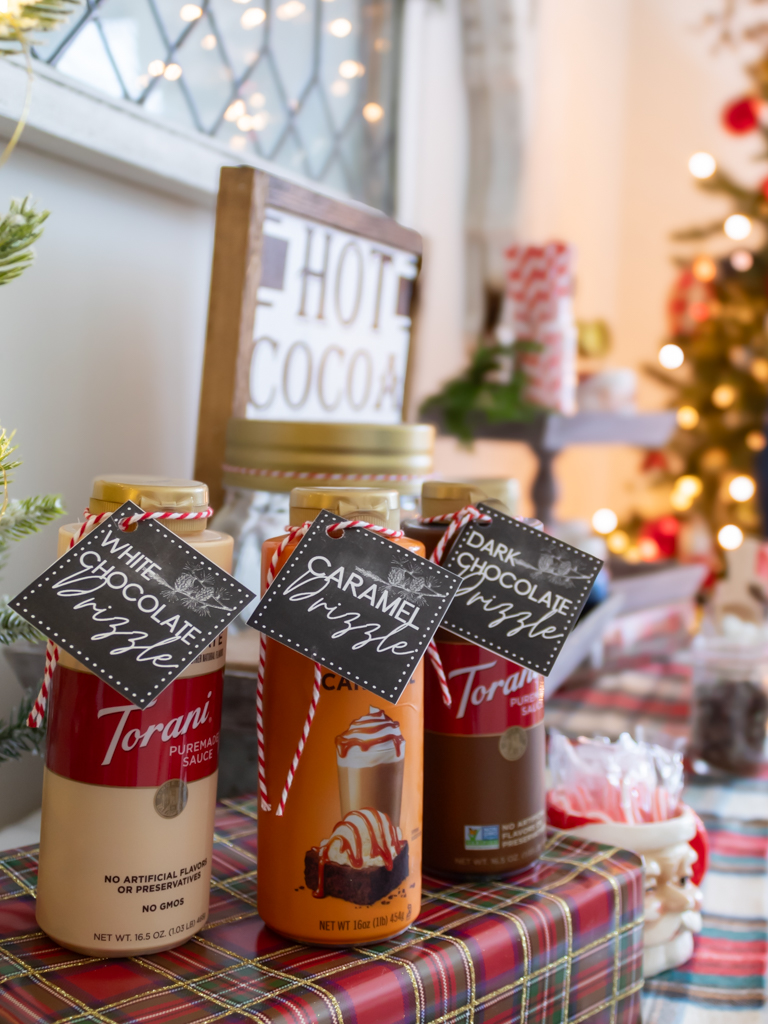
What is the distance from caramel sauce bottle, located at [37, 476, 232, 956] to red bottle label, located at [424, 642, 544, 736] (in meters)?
0.13

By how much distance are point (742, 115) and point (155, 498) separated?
2.56 m

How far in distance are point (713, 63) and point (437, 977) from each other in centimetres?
320

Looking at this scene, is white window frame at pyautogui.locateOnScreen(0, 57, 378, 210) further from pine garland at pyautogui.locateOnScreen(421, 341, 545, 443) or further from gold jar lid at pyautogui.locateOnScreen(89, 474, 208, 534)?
pine garland at pyautogui.locateOnScreen(421, 341, 545, 443)

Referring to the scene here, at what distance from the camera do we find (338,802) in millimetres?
414

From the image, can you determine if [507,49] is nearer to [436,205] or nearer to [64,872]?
[436,205]

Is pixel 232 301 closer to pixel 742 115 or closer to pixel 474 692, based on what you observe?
pixel 474 692

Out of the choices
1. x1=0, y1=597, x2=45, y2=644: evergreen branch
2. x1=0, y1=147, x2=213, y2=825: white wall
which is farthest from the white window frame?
x1=0, y1=597, x2=45, y2=644: evergreen branch

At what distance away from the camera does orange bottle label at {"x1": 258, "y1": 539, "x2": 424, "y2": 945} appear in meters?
0.41

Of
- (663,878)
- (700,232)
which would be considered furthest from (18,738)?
(700,232)

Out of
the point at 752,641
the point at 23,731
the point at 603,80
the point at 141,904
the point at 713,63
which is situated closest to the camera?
the point at 141,904

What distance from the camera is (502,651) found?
1.52 ft

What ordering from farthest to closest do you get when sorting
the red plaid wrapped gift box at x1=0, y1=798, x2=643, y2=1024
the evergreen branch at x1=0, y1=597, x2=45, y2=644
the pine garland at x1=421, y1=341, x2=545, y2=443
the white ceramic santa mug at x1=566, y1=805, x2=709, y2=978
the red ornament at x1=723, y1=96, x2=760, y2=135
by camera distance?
the red ornament at x1=723, y1=96, x2=760, y2=135, the pine garland at x1=421, y1=341, x2=545, y2=443, the white ceramic santa mug at x1=566, y1=805, x2=709, y2=978, the evergreen branch at x1=0, y1=597, x2=45, y2=644, the red plaid wrapped gift box at x1=0, y1=798, x2=643, y2=1024

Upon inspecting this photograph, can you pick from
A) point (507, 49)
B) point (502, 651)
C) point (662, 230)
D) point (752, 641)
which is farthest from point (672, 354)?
point (502, 651)

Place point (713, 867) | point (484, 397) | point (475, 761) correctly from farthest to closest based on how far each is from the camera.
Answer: point (484, 397), point (713, 867), point (475, 761)
